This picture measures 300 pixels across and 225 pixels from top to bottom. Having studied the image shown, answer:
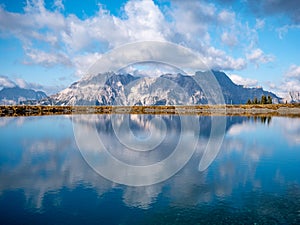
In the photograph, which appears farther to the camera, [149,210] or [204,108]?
[204,108]

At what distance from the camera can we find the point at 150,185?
78.1 ft

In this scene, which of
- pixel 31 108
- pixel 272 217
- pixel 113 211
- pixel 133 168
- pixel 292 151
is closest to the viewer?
pixel 272 217

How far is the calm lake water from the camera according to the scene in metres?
17.7

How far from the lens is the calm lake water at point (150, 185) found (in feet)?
58.1

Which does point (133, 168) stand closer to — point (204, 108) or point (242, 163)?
point (242, 163)

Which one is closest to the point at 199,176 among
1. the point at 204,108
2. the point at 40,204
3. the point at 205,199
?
the point at 205,199

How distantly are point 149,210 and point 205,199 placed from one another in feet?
14.8

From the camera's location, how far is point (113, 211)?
18391 mm

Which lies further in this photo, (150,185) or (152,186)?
(150,185)

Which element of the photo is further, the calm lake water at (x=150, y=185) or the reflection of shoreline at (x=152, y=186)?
the reflection of shoreline at (x=152, y=186)

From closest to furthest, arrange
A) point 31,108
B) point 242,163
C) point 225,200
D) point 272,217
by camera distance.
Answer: point 272,217 < point 225,200 < point 242,163 < point 31,108

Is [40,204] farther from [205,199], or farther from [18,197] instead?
[205,199]

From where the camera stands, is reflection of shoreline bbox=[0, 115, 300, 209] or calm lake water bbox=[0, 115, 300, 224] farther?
reflection of shoreline bbox=[0, 115, 300, 209]

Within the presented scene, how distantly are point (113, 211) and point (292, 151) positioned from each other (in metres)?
31.5
